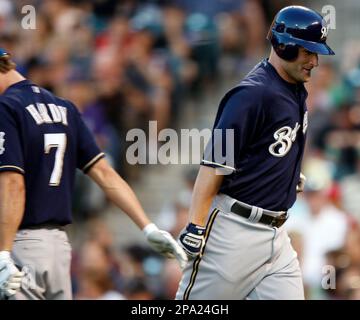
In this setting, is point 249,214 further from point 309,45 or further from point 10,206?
point 10,206

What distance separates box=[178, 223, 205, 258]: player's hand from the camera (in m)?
5.60

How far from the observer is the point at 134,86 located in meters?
11.0

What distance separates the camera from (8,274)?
5410 mm

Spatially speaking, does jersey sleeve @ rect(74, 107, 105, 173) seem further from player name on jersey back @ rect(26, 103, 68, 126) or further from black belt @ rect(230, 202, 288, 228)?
black belt @ rect(230, 202, 288, 228)

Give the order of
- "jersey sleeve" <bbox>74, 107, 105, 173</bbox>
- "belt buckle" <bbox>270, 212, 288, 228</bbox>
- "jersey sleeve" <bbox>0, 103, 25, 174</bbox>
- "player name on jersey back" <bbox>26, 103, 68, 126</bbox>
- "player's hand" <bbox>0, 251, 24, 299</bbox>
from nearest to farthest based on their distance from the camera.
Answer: "player's hand" <bbox>0, 251, 24, 299</bbox>, "jersey sleeve" <bbox>0, 103, 25, 174</bbox>, "player name on jersey back" <bbox>26, 103, 68, 126</bbox>, "belt buckle" <bbox>270, 212, 288, 228</bbox>, "jersey sleeve" <bbox>74, 107, 105, 173</bbox>

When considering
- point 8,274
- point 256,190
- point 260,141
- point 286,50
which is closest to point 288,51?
point 286,50

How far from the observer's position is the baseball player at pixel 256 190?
5.60 meters

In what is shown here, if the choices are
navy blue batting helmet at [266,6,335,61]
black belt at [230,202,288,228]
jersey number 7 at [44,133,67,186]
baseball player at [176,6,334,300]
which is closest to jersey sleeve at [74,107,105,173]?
jersey number 7 at [44,133,67,186]

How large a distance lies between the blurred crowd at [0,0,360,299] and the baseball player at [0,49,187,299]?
280 cm

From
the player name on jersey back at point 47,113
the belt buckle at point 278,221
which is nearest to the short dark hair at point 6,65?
the player name on jersey back at point 47,113

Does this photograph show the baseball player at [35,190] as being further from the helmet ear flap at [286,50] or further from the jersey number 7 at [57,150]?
the helmet ear flap at [286,50]

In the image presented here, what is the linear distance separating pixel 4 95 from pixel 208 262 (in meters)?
1.41

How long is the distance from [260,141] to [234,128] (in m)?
0.19
